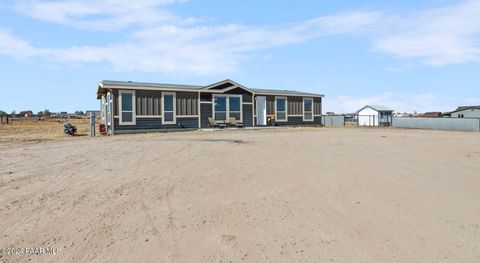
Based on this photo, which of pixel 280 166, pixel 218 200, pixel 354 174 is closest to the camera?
pixel 218 200

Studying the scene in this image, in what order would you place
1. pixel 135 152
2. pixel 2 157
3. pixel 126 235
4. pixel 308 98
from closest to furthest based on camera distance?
pixel 126 235 → pixel 2 157 → pixel 135 152 → pixel 308 98

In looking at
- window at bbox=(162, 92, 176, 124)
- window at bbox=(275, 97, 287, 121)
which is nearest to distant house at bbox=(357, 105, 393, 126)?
window at bbox=(275, 97, 287, 121)

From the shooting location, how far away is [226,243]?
4.12 m

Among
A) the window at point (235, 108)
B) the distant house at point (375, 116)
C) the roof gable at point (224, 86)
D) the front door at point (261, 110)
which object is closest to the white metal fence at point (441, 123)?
the distant house at point (375, 116)

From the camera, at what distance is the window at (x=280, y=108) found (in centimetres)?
2945

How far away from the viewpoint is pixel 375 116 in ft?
147

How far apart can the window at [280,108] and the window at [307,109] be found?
235 centimetres

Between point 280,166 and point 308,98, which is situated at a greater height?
point 308,98

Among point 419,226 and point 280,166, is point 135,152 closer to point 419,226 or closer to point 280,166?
point 280,166

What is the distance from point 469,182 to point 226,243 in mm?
6110

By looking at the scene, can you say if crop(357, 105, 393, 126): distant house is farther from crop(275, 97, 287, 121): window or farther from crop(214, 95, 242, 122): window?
crop(214, 95, 242, 122): window

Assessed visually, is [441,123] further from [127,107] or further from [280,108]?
[127,107]

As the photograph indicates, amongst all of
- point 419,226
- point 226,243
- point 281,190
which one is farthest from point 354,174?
point 226,243

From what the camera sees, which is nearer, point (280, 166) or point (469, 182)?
point (469, 182)
